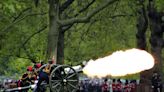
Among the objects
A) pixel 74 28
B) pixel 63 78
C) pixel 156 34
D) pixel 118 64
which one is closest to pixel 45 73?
pixel 63 78

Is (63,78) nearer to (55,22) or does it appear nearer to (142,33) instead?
(55,22)

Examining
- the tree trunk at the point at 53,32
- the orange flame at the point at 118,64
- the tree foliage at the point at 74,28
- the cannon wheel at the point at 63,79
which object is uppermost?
the tree foliage at the point at 74,28

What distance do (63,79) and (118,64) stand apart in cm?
386

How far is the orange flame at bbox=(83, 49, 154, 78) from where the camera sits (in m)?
25.5

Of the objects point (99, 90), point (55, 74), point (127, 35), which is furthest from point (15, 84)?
point (99, 90)

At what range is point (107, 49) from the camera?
153ft

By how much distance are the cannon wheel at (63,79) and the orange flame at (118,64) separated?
0.75 m

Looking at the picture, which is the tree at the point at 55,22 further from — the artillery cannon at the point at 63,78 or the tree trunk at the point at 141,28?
the tree trunk at the point at 141,28

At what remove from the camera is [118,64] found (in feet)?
87.4

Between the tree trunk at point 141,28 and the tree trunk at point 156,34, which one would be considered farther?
the tree trunk at point 141,28

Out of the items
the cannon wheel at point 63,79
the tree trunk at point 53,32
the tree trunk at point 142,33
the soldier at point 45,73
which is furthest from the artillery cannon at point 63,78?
the tree trunk at point 142,33

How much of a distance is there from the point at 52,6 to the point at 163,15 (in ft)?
33.3

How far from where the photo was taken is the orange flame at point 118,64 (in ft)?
83.6

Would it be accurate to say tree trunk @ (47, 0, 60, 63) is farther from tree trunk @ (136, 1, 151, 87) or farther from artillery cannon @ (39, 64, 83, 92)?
tree trunk @ (136, 1, 151, 87)
